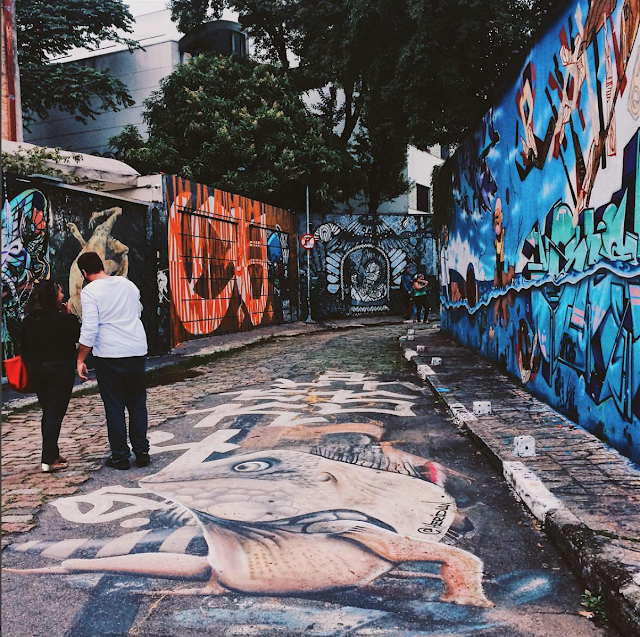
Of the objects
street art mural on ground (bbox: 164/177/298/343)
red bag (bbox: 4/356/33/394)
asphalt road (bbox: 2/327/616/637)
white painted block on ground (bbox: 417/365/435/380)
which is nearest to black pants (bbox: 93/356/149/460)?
asphalt road (bbox: 2/327/616/637)

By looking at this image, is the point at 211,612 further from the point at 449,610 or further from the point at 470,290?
the point at 470,290

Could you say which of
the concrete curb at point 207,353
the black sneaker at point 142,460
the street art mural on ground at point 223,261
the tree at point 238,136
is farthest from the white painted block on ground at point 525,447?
the tree at point 238,136

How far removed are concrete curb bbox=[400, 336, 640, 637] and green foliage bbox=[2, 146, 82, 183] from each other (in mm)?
7860

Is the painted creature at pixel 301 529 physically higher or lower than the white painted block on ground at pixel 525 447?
lower

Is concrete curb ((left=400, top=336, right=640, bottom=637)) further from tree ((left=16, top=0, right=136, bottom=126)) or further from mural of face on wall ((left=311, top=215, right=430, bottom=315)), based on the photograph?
tree ((left=16, top=0, right=136, bottom=126))

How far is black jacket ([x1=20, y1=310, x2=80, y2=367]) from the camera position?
504 centimetres

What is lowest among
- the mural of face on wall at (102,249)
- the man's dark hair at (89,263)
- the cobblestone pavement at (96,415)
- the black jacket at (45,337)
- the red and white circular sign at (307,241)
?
the cobblestone pavement at (96,415)

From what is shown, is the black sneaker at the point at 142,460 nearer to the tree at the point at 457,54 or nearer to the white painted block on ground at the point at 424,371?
the white painted block on ground at the point at 424,371

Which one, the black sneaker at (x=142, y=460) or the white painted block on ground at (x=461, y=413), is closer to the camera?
the black sneaker at (x=142, y=460)

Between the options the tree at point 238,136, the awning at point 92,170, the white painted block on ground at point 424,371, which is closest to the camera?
the white painted block on ground at point 424,371

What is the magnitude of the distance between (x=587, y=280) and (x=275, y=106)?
59.9 ft

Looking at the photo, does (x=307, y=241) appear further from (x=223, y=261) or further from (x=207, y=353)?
(x=207, y=353)

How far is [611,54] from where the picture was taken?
5.06m

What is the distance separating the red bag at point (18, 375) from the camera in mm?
4949
